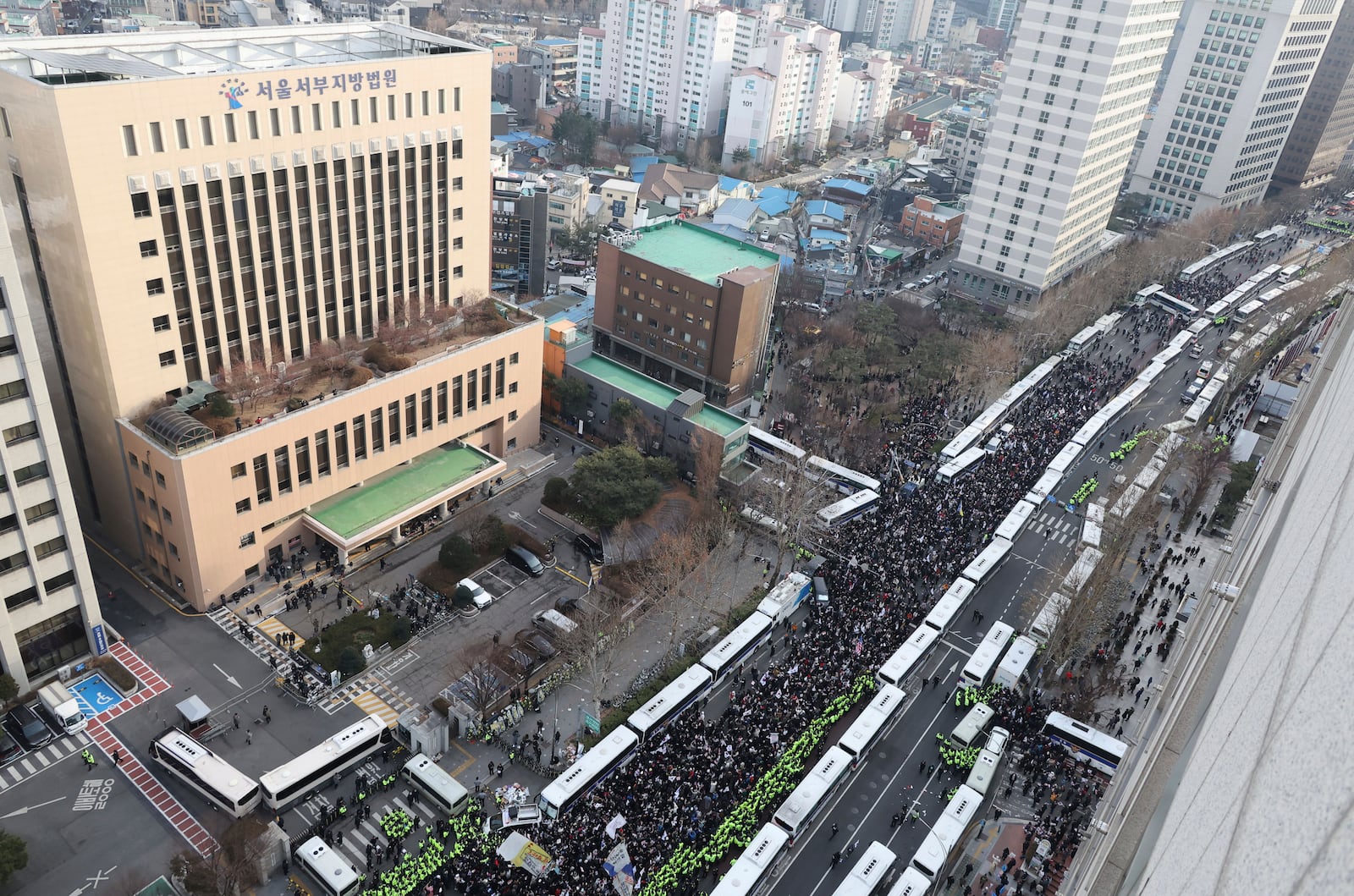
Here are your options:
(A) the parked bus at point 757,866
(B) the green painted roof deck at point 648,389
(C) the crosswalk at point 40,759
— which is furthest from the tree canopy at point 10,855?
(B) the green painted roof deck at point 648,389

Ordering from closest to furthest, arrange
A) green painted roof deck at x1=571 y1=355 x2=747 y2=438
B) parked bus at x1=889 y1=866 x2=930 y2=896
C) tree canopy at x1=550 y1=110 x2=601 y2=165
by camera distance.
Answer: parked bus at x1=889 y1=866 x2=930 y2=896 < green painted roof deck at x1=571 y1=355 x2=747 y2=438 < tree canopy at x1=550 y1=110 x2=601 y2=165

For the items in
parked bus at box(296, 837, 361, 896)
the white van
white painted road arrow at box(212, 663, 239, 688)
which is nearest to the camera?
parked bus at box(296, 837, 361, 896)

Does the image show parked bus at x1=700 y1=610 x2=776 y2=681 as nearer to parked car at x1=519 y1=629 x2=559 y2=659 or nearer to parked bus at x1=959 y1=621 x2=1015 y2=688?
parked car at x1=519 y1=629 x2=559 y2=659

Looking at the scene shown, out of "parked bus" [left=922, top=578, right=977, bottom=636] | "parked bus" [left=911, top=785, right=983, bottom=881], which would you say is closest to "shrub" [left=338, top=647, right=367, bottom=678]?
"parked bus" [left=911, top=785, right=983, bottom=881]

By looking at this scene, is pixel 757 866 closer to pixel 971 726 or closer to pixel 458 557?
pixel 971 726

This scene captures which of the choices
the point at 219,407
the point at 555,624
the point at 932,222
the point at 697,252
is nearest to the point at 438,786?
the point at 555,624

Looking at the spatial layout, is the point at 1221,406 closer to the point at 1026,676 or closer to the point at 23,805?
the point at 1026,676

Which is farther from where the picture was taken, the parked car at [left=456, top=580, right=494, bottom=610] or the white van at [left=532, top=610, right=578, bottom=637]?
the parked car at [left=456, top=580, right=494, bottom=610]

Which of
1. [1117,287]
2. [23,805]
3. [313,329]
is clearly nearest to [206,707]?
[23,805]
